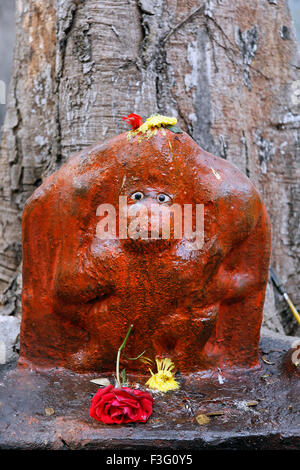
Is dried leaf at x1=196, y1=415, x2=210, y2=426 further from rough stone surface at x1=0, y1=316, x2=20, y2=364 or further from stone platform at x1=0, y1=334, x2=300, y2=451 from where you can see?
rough stone surface at x1=0, y1=316, x2=20, y2=364

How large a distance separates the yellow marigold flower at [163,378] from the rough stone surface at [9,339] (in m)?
0.64

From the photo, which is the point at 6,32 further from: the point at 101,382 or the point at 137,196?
the point at 101,382

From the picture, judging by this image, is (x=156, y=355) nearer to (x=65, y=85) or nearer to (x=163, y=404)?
(x=163, y=404)

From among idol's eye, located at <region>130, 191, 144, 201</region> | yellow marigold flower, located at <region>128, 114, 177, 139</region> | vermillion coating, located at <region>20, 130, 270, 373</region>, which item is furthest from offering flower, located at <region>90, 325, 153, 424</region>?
yellow marigold flower, located at <region>128, 114, 177, 139</region>

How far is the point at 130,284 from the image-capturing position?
1712mm

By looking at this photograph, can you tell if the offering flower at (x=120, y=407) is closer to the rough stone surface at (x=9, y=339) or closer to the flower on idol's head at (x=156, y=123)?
the rough stone surface at (x=9, y=339)

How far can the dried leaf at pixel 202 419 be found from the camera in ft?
4.94

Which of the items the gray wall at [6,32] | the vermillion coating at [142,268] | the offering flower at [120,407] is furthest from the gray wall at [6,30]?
the offering flower at [120,407]

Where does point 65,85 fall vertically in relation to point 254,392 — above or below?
above

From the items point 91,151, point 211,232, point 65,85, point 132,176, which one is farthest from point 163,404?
point 65,85

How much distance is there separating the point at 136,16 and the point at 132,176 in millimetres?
1301

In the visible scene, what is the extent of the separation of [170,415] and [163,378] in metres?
0.22
